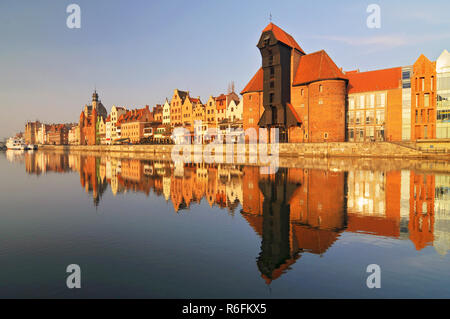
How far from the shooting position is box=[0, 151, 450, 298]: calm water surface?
6.64 meters

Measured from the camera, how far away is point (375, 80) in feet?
199

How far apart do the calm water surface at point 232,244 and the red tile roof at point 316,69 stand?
43.4 meters

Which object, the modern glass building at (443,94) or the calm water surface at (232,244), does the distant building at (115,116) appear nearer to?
the modern glass building at (443,94)

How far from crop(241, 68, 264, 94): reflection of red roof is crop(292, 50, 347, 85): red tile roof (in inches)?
313

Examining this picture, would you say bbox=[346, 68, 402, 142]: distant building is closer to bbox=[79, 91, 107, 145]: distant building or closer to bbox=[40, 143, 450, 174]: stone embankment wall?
bbox=[40, 143, 450, 174]: stone embankment wall

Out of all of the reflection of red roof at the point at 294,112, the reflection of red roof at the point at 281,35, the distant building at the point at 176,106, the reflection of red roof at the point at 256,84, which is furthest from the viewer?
the distant building at the point at 176,106

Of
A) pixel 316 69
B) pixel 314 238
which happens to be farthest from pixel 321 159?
pixel 314 238

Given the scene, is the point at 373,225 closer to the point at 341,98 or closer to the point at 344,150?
the point at 344,150

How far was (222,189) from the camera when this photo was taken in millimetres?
21453

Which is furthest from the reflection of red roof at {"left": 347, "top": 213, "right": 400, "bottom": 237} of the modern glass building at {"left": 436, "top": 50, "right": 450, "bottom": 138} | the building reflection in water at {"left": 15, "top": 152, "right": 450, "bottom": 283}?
the modern glass building at {"left": 436, "top": 50, "right": 450, "bottom": 138}

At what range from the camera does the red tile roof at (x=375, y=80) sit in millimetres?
58250

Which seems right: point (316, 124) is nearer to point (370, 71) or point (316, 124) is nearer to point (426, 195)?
point (370, 71)
